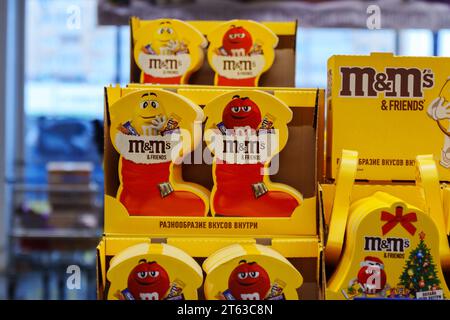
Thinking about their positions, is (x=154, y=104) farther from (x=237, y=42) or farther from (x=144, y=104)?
(x=237, y=42)

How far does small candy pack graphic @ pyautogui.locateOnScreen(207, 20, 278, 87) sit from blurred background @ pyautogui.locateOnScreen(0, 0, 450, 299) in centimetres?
299

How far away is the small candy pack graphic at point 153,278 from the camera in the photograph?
1.51m

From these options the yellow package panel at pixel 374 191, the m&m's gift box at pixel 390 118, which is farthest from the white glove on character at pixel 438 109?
the yellow package panel at pixel 374 191

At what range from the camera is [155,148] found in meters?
1.70

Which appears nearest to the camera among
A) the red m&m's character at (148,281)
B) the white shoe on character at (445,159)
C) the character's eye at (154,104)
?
the red m&m's character at (148,281)

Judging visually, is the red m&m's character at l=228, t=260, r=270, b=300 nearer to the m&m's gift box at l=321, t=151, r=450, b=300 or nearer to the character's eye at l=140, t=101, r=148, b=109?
the m&m's gift box at l=321, t=151, r=450, b=300

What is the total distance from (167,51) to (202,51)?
12 centimetres

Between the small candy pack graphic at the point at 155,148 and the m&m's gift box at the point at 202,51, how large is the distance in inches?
22.1

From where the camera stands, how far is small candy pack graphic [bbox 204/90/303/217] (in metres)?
1.70

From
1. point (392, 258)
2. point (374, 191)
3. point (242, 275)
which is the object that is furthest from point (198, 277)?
point (374, 191)

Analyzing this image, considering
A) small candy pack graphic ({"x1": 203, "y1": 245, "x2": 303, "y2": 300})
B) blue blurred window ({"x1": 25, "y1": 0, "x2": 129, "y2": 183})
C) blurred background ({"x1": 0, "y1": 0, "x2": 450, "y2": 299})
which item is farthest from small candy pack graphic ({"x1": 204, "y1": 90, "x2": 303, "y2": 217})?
blue blurred window ({"x1": 25, "y1": 0, "x2": 129, "y2": 183})

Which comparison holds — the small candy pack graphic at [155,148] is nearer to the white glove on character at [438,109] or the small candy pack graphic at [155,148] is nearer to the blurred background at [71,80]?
the white glove on character at [438,109]

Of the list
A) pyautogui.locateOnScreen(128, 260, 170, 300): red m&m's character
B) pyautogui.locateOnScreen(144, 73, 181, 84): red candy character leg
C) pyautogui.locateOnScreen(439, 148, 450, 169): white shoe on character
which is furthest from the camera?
pyautogui.locateOnScreen(144, 73, 181, 84): red candy character leg
